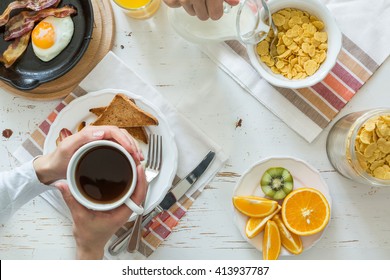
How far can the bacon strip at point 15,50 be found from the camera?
4.37 feet

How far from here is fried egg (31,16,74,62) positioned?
1.31 metres

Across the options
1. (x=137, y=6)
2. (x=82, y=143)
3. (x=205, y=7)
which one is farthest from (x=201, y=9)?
(x=82, y=143)

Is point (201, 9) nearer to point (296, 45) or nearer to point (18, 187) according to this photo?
point (296, 45)

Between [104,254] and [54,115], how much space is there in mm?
407

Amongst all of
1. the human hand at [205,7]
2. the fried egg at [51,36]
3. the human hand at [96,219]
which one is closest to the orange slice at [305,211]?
the human hand at [96,219]

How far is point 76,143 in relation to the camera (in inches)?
44.1

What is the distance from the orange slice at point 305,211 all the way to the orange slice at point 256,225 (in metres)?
0.03

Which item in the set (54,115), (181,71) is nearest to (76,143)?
(54,115)

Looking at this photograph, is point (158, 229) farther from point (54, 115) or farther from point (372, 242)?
point (372, 242)

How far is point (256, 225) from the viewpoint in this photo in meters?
1.31

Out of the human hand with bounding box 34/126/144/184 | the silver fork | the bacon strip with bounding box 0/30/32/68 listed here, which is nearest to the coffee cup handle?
the human hand with bounding box 34/126/144/184

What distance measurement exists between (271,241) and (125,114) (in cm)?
51

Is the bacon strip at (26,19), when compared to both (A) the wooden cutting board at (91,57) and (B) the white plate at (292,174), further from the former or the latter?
(B) the white plate at (292,174)

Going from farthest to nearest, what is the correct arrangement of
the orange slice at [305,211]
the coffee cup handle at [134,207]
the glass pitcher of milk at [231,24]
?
the orange slice at [305,211] < the glass pitcher of milk at [231,24] < the coffee cup handle at [134,207]
